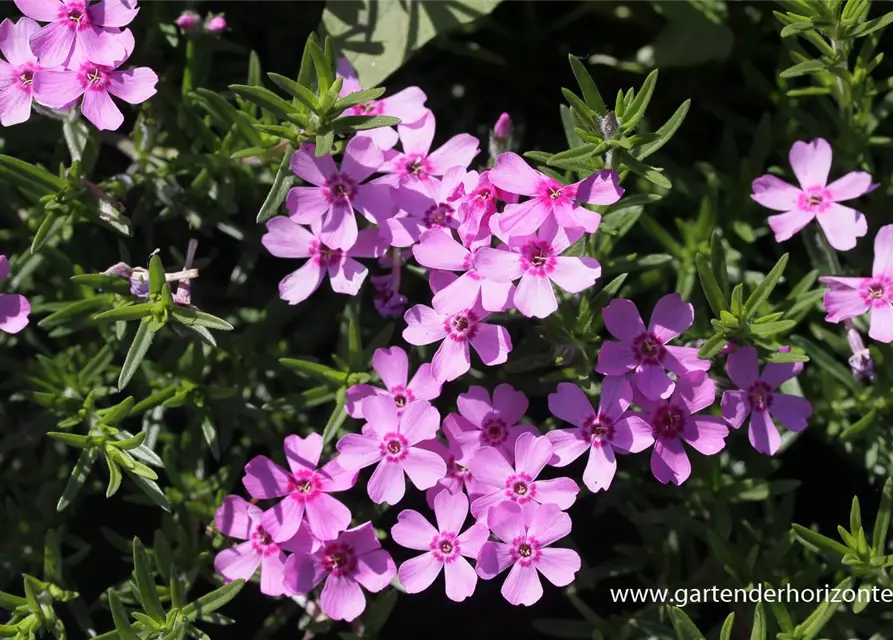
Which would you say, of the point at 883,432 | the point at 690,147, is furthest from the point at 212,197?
the point at 883,432

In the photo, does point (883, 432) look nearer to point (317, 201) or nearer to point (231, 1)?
point (317, 201)

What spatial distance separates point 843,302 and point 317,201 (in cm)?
170

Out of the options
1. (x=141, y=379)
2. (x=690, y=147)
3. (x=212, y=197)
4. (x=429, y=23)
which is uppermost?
(x=429, y=23)

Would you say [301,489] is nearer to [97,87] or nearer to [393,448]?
[393,448]

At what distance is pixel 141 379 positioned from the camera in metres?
3.16

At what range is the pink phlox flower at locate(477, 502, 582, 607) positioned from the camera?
8.48 feet

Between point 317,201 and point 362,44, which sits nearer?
point 317,201

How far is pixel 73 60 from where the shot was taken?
2.65 meters

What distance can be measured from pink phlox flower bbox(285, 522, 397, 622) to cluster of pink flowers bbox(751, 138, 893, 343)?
163cm

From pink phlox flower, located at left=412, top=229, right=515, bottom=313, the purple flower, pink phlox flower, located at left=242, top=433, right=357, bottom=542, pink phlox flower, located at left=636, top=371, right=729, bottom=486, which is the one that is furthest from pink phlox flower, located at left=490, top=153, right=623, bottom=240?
the purple flower

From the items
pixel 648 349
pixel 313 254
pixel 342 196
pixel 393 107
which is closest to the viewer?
pixel 648 349

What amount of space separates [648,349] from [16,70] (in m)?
2.14

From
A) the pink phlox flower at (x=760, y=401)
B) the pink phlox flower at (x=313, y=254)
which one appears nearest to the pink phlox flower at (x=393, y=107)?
the pink phlox flower at (x=313, y=254)

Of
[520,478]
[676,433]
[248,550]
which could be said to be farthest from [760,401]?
[248,550]
